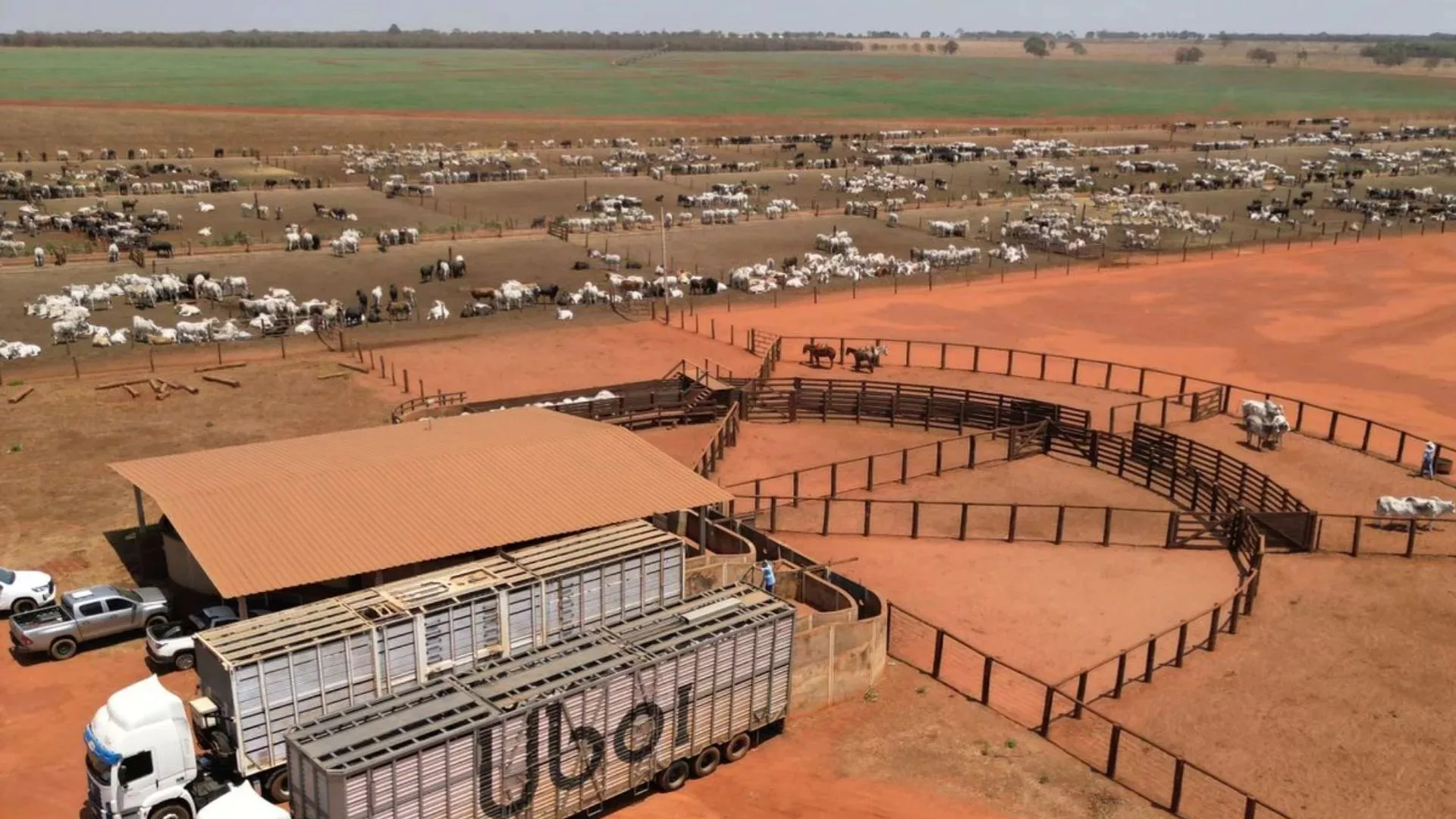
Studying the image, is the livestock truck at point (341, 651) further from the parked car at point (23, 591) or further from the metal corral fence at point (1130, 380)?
the metal corral fence at point (1130, 380)

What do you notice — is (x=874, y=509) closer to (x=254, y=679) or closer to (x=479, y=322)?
(x=254, y=679)

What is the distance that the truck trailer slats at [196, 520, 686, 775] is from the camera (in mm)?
17984

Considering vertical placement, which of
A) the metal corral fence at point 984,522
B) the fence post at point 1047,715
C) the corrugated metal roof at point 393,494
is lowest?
the metal corral fence at point 984,522

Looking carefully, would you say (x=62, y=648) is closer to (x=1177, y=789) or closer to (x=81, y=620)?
(x=81, y=620)

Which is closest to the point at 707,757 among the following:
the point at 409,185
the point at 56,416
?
the point at 56,416

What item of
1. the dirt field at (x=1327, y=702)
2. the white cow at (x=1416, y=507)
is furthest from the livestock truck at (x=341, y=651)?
the white cow at (x=1416, y=507)

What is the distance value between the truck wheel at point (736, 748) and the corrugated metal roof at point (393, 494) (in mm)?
6576

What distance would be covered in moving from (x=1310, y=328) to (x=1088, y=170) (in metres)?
65.6

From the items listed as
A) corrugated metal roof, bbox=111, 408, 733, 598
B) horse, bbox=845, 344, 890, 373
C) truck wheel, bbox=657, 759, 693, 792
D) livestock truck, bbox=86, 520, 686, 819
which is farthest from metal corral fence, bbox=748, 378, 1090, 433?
truck wheel, bbox=657, 759, 693, 792

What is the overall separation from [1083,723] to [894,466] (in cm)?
1550

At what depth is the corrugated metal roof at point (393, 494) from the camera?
22.5 meters

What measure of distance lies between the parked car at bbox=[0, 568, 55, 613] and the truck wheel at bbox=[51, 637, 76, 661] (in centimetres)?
180

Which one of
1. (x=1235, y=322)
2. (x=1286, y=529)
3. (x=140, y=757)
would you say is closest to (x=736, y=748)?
(x=140, y=757)

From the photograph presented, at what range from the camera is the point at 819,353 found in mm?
46531
